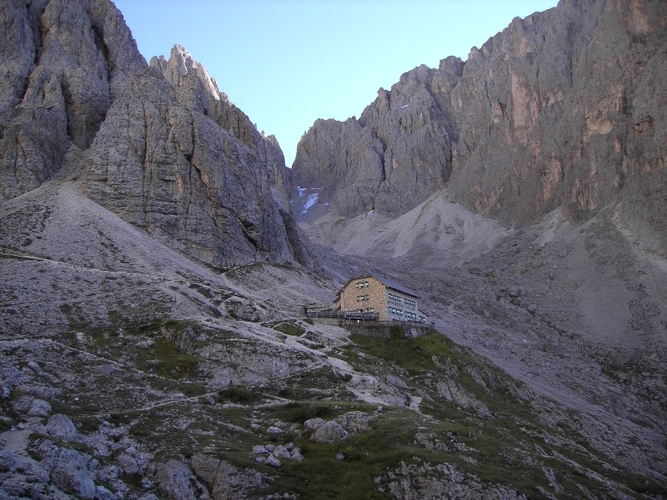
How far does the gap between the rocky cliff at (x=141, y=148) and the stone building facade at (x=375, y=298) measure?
31300 mm

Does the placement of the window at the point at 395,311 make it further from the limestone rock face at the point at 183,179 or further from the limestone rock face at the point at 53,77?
the limestone rock face at the point at 53,77

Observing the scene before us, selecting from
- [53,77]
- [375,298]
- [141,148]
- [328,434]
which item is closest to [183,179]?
[141,148]

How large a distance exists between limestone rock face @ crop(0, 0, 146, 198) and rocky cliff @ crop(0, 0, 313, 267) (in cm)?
27

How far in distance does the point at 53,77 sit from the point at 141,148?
109ft

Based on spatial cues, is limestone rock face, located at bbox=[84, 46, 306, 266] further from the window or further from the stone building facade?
the window

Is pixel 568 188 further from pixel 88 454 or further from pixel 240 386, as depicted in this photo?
pixel 88 454

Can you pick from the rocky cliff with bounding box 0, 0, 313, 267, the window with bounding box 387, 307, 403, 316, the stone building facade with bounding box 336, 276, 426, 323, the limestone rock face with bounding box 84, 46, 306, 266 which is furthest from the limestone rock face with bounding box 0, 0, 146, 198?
the window with bounding box 387, 307, 403, 316

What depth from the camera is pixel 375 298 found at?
230 feet

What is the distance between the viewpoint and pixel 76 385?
34969 millimetres

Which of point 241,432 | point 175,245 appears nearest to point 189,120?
point 175,245

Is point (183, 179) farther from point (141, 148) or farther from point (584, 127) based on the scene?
point (584, 127)

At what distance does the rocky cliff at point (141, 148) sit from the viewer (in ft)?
308

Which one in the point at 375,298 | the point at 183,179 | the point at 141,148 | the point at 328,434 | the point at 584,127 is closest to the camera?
the point at 328,434

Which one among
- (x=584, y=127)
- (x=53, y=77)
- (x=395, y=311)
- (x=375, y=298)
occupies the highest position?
(x=584, y=127)
